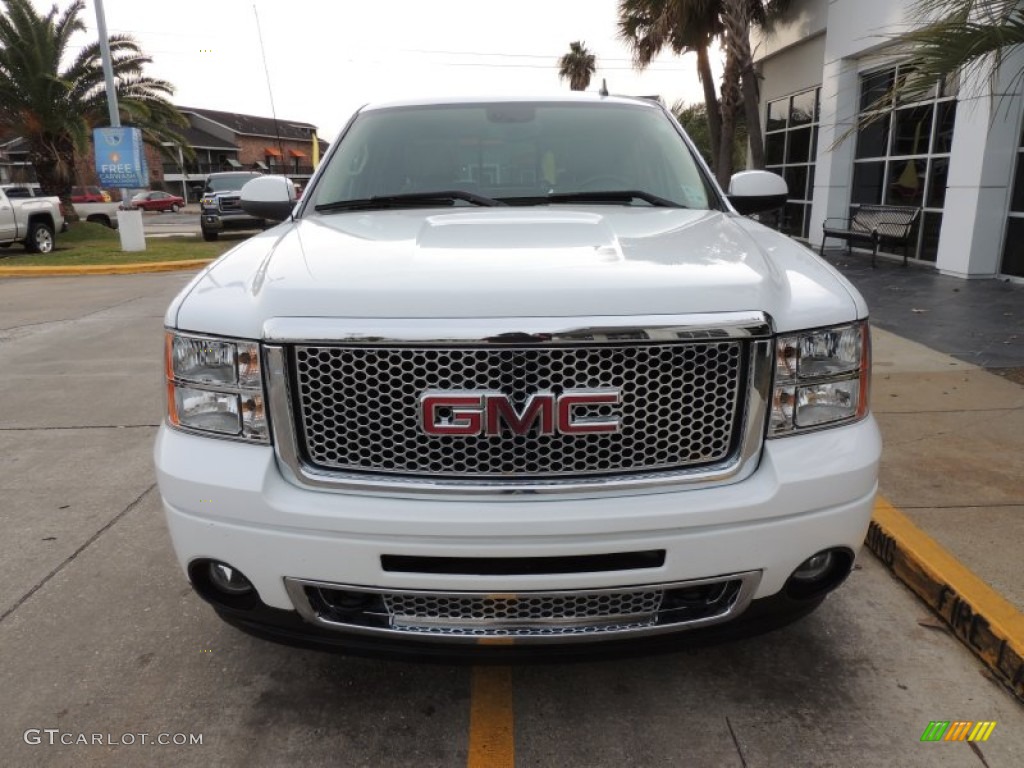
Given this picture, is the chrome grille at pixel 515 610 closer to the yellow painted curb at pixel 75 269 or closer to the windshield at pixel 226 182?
the yellow painted curb at pixel 75 269

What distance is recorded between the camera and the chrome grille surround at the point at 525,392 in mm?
1947

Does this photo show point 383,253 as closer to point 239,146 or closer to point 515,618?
point 515,618

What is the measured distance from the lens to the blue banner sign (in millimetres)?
17391

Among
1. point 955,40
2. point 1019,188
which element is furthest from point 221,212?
point 955,40

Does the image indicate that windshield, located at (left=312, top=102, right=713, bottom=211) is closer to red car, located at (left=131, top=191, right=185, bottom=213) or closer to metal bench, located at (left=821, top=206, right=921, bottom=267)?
metal bench, located at (left=821, top=206, right=921, bottom=267)

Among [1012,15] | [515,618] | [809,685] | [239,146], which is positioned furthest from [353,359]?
[239,146]

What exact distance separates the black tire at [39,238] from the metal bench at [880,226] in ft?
53.9

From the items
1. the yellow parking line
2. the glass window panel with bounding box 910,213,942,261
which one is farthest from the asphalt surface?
the yellow parking line

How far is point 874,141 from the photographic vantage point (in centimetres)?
1375

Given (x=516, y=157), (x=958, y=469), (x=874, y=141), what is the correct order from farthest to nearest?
(x=874, y=141), (x=958, y=469), (x=516, y=157)

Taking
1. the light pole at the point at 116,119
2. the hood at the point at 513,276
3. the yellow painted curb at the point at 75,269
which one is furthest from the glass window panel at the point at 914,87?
the light pole at the point at 116,119

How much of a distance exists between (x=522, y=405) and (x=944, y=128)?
1192 cm

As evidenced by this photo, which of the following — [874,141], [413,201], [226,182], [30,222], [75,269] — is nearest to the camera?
[413,201]

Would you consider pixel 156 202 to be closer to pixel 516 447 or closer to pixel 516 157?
pixel 516 157
